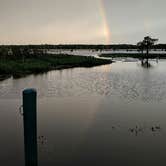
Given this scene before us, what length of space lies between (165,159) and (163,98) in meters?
14.6

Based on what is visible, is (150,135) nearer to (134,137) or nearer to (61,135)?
(134,137)

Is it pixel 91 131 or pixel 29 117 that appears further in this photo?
pixel 91 131

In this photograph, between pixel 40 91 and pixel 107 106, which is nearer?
pixel 107 106

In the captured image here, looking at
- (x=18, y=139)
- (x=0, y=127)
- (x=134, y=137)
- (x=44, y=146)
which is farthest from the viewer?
(x=0, y=127)

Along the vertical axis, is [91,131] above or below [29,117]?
below

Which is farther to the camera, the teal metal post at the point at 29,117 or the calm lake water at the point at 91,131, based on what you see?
the calm lake water at the point at 91,131

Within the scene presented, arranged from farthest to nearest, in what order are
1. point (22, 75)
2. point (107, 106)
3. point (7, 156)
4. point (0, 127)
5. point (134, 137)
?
point (22, 75) < point (107, 106) < point (0, 127) < point (134, 137) < point (7, 156)

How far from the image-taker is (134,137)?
1448 cm

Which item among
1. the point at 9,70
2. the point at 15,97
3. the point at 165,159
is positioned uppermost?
the point at 9,70

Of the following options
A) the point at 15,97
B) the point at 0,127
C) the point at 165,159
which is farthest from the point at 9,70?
the point at 165,159

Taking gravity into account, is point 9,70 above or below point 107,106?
above

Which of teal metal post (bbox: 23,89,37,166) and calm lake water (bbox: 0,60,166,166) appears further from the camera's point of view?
calm lake water (bbox: 0,60,166,166)

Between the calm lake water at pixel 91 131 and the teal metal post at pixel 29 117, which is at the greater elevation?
the teal metal post at pixel 29 117

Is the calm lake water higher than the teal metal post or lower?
lower
